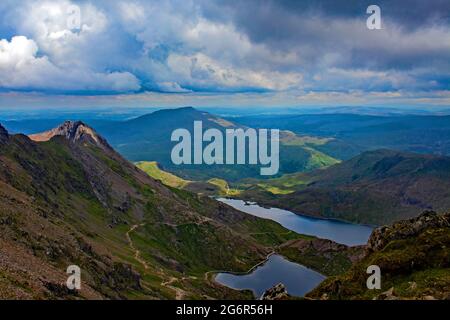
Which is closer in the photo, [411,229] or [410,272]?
[410,272]

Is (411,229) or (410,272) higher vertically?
(411,229)

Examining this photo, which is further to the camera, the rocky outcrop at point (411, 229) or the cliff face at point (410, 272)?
the rocky outcrop at point (411, 229)

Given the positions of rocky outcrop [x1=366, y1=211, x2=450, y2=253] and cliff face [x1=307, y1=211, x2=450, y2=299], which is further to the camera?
rocky outcrop [x1=366, y1=211, x2=450, y2=253]
